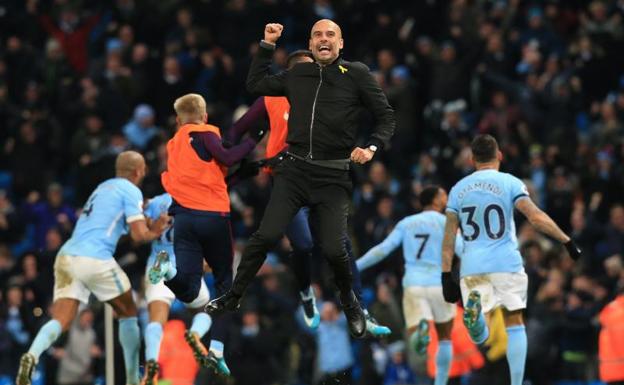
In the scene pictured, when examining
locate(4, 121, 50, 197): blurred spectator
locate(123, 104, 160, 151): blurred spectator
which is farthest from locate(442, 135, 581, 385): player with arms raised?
locate(4, 121, 50, 197): blurred spectator

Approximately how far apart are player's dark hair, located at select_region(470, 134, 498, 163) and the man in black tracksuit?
5.67ft

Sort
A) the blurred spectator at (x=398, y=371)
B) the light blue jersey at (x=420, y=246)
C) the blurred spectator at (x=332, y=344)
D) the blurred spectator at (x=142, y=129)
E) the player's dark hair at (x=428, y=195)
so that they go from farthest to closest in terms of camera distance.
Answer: the blurred spectator at (x=142, y=129)
the blurred spectator at (x=332, y=344)
the blurred spectator at (x=398, y=371)
the player's dark hair at (x=428, y=195)
the light blue jersey at (x=420, y=246)

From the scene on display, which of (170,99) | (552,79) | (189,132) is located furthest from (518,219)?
(189,132)

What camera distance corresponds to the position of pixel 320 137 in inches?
507

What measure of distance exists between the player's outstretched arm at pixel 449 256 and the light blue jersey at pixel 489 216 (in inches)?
3.2

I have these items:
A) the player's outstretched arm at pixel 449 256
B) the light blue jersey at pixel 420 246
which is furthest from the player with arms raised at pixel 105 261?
the player's outstretched arm at pixel 449 256

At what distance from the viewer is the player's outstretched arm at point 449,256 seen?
14523mm

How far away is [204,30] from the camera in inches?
963

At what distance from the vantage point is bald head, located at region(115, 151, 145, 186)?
1515cm

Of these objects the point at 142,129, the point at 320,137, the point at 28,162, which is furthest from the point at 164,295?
the point at 28,162

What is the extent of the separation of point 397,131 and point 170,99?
3.68 meters

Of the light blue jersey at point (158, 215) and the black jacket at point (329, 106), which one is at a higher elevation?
the black jacket at point (329, 106)

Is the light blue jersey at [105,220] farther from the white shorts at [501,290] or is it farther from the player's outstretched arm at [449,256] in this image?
the white shorts at [501,290]

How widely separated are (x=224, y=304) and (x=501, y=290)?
291 centimetres
